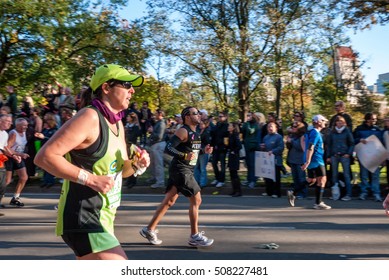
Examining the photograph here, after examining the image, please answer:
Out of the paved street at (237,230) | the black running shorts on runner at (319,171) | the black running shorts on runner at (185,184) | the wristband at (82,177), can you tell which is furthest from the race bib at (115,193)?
the black running shorts on runner at (319,171)

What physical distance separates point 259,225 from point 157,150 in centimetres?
538

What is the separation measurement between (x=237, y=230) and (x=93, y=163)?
496cm

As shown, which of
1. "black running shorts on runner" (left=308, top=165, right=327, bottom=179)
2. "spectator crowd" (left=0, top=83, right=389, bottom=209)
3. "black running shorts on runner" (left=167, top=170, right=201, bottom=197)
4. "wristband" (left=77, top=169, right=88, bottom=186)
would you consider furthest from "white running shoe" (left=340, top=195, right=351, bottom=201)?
"wristband" (left=77, top=169, right=88, bottom=186)

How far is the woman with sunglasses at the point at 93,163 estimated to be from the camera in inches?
117

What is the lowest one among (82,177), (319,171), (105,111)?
(319,171)

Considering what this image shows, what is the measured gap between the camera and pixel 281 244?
22.4 ft

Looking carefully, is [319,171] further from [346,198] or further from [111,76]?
[111,76]

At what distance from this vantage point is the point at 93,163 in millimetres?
3129

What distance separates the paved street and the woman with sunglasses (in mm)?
3087

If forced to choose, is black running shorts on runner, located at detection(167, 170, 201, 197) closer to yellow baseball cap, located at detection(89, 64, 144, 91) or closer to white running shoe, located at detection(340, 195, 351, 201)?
yellow baseball cap, located at detection(89, 64, 144, 91)

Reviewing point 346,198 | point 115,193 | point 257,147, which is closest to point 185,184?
point 115,193

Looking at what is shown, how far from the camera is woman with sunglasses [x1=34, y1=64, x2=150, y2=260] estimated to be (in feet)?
9.75

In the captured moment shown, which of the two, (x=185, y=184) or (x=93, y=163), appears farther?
(x=185, y=184)

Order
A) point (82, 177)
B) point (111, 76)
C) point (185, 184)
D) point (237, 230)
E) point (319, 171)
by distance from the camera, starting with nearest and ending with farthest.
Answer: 1. point (82, 177)
2. point (111, 76)
3. point (185, 184)
4. point (237, 230)
5. point (319, 171)
